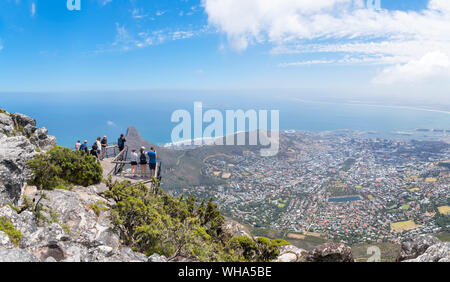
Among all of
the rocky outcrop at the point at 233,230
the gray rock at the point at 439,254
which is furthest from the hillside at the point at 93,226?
the rocky outcrop at the point at 233,230

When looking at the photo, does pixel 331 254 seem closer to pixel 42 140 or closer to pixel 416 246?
pixel 416 246

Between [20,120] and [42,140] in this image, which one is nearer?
[20,120]

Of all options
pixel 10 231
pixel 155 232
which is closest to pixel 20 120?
pixel 10 231

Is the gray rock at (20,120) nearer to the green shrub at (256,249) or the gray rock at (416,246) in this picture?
the green shrub at (256,249)
